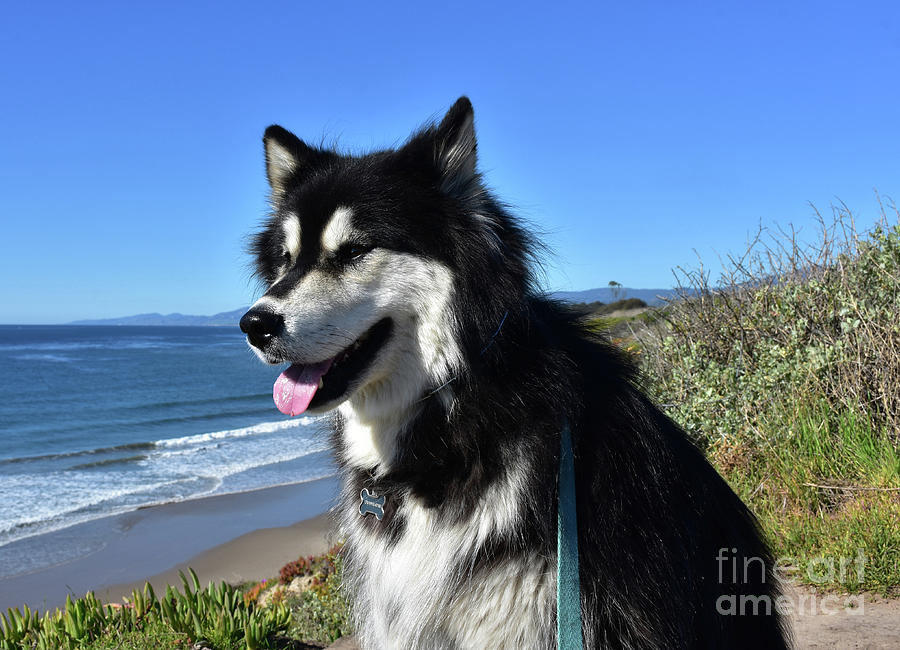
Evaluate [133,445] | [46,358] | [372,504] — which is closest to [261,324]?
[372,504]

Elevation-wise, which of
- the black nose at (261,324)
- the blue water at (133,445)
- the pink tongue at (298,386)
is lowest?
the blue water at (133,445)

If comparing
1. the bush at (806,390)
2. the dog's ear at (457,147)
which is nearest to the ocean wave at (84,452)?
the bush at (806,390)

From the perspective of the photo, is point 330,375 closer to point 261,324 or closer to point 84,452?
point 261,324

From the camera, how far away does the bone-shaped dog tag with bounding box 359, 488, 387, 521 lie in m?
2.50

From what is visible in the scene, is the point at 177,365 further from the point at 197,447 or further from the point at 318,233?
the point at 318,233

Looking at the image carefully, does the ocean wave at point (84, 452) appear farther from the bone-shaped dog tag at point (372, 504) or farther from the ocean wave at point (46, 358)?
the ocean wave at point (46, 358)

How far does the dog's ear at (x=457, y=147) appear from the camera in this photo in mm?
2607

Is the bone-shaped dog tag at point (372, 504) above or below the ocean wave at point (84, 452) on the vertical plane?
above

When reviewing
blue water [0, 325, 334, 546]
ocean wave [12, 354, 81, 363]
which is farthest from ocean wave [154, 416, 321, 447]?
ocean wave [12, 354, 81, 363]

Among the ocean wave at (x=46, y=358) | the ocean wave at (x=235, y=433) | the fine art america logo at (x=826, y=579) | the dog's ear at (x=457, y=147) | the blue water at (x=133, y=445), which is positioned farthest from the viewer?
the ocean wave at (x=46, y=358)

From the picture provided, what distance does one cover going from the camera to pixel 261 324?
7.86 feet

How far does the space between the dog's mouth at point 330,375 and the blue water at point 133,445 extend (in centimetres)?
60

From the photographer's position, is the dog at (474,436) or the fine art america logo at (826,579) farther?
the fine art america logo at (826,579)

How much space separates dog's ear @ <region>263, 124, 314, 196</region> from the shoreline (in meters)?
6.64
